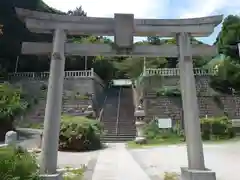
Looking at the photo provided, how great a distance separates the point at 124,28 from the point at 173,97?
2178cm

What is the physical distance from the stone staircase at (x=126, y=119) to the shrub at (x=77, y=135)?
639 centimetres

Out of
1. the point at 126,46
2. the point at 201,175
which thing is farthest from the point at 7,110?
the point at 201,175

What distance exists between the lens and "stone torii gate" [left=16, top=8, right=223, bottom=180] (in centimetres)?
659

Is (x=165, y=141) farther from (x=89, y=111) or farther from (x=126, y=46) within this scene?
(x=126, y=46)

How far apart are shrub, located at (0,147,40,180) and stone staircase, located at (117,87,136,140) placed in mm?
16469

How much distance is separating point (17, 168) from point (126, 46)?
3.72 m

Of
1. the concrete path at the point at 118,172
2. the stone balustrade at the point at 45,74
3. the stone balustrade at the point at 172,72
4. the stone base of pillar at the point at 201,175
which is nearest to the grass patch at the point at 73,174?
the concrete path at the point at 118,172

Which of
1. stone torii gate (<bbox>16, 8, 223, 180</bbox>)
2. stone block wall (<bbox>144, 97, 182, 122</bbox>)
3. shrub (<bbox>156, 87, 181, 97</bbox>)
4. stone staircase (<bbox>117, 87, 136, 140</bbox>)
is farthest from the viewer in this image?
shrub (<bbox>156, 87, 181, 97</bbox>)

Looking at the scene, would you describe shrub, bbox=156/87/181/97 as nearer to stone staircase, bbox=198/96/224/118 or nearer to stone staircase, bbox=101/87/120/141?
stone staircase, bbox=198/96/224/118

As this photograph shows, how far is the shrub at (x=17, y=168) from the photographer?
522 cm

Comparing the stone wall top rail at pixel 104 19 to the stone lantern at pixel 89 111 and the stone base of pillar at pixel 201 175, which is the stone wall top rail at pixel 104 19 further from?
the stone lantern at pixel 89 111

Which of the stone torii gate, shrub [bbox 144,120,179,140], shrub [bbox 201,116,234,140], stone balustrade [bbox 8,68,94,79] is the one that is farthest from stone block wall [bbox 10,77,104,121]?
the stone torii gate

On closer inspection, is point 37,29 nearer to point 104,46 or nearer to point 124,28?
point 104,46

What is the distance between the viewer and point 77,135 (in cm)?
1540
